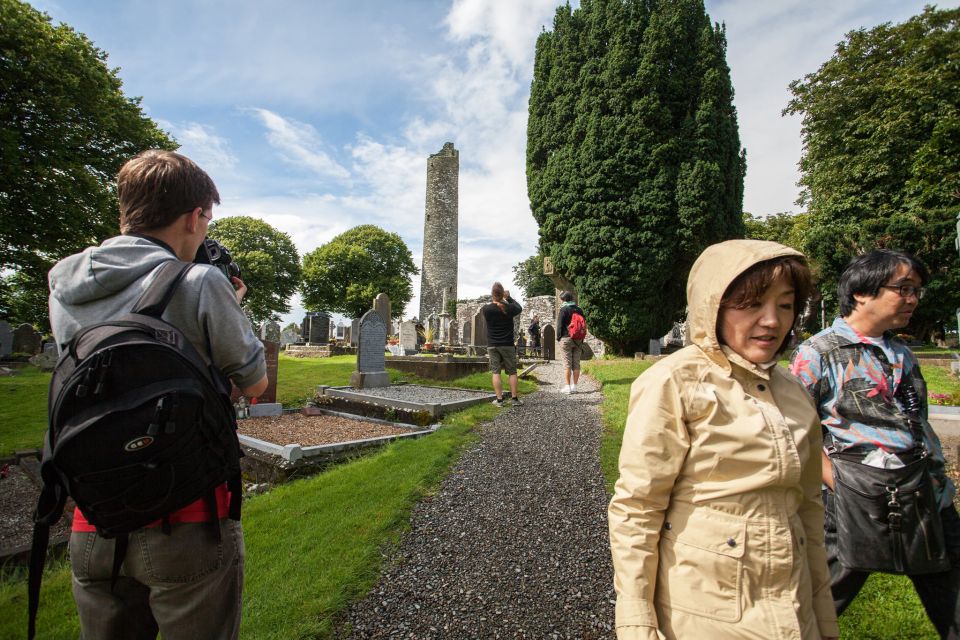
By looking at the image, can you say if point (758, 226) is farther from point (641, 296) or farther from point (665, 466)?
point (665, 466)

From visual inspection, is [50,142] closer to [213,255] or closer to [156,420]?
[213,255]

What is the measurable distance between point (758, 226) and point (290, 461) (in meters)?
39.9

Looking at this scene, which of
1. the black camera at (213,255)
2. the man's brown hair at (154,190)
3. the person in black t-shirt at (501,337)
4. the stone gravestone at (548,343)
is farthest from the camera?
the stone gravestone at (548,343)

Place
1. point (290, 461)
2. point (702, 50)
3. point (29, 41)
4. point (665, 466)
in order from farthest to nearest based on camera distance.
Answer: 1. point (702, 50)
2. point (29, 41)
3. point (290, 461)
4. point (665, 466)

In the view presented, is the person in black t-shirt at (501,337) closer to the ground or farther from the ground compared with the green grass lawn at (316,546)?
farther from the ground

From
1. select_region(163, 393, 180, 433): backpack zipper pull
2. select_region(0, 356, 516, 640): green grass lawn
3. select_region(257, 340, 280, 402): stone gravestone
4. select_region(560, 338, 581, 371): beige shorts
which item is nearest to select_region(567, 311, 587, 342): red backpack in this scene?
select_region(560, 338, 581, 371): beige shorts

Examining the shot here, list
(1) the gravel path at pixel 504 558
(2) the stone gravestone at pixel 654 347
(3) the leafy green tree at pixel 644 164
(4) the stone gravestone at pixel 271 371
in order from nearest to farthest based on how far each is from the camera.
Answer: (1) the gravel path at pixel 504 558, (4) the stone gravestone at pixel 271 371, (3) the leafy green tree at pixel 644 164, (2) the stone gravestone at pixel 654 347

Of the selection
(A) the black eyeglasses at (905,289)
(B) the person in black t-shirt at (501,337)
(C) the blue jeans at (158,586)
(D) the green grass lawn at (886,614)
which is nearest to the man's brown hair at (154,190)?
(C) the blue jeans at (158,586)

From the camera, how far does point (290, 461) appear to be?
16.4 feet

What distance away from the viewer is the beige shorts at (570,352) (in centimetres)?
848

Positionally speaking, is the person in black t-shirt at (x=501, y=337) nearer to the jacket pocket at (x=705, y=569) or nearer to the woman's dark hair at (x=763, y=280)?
the woman's dark hair at (x=763, y=280)

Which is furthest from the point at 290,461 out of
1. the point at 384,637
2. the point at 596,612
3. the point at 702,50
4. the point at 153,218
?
the point at 702,50

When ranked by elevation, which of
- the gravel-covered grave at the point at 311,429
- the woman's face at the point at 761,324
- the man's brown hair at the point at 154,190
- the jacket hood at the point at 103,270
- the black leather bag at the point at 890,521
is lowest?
the gravel-covered grave at the point at 311,429

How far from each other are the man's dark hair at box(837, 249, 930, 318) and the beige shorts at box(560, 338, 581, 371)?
6.38 metres
